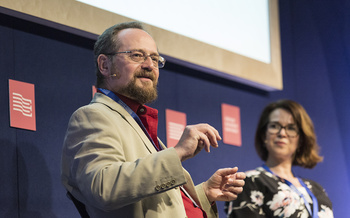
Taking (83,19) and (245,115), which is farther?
(245,115)

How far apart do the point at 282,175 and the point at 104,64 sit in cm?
162

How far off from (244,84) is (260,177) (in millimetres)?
902

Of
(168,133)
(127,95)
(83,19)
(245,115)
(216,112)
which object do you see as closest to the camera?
(127,95)

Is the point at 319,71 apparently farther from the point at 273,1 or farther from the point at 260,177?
the point at 260,177

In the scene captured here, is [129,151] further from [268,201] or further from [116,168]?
[268,201]

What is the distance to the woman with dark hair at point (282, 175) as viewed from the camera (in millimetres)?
3254

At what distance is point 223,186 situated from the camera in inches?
91.0

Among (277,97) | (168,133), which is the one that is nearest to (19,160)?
(168,133)

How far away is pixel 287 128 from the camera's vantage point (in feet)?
11.7

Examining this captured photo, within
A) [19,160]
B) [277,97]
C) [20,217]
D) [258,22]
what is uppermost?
[258,22]

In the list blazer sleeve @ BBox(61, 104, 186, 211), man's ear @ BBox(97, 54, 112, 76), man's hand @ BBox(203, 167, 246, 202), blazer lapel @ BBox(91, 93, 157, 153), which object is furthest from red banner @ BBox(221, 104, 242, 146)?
blazer sleeve @ BBox(61, 104, 186, 211)

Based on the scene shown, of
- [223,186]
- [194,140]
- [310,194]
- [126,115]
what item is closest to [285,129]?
[310,194]

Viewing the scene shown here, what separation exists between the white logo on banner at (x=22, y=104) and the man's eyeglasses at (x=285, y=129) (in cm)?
155

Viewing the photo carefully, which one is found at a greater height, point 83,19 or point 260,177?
point 83,19
